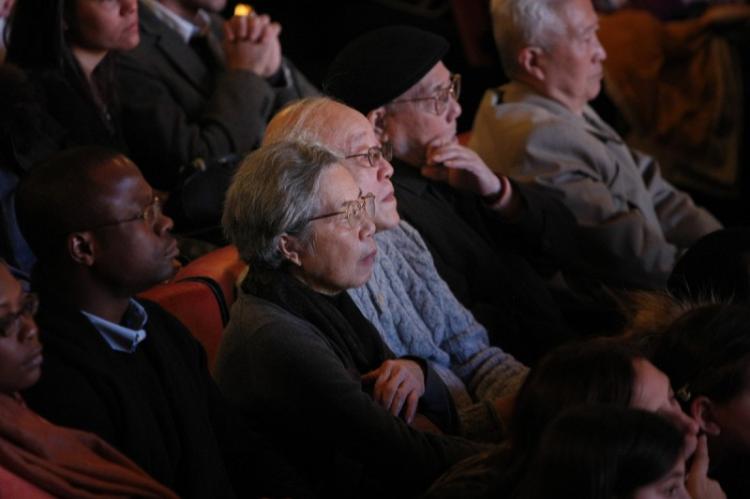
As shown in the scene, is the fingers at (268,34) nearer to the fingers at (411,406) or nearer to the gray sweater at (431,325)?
the gray sweater at (431,325)

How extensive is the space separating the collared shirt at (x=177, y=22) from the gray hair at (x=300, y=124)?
1060mm

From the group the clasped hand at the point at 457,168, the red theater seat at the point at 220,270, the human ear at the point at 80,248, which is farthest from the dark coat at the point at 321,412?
the clasped hand at the point at 457,168

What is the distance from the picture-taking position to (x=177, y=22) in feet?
12.1

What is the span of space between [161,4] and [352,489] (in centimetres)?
181

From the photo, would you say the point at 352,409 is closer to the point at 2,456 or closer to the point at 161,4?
the point at 2,456

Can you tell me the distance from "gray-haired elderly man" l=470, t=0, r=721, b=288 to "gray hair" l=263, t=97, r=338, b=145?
0.90 m

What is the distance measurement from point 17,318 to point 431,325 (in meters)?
1.05

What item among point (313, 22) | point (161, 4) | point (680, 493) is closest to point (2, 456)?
point (680, 493)

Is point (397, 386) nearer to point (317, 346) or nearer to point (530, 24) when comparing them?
point (317, 346)

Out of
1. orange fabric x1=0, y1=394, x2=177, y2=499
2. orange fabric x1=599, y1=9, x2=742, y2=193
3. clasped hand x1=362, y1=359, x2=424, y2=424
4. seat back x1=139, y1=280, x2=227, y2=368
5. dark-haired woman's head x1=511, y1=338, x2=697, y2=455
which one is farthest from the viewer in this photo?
orange fabric x1=599, y1=9, x2=742, y2=193

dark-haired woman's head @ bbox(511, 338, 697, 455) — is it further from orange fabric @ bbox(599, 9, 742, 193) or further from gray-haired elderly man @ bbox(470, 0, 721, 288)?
orange fabric @ bbox(599, 9, 742, 193)

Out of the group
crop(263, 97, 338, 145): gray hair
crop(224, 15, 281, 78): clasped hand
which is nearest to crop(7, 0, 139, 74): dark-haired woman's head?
crop(224, 15, 281, 78): clasped hand

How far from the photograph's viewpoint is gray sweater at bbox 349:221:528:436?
260 centimetres

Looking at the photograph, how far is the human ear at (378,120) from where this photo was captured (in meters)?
2.96
